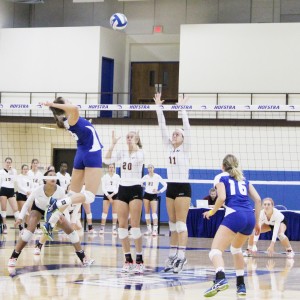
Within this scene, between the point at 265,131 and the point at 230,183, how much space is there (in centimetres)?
1549

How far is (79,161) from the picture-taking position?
9.83 metres

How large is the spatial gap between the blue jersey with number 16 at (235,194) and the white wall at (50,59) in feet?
59.8

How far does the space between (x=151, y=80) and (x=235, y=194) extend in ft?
67.2

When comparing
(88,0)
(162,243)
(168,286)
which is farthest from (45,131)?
(168,286)

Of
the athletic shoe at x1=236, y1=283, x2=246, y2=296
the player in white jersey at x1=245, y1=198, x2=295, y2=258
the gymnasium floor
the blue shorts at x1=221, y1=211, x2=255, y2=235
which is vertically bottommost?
the gymnasium floor

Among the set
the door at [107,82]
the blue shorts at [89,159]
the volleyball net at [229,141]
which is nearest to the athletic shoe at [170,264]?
the blue shorts at [89,159]

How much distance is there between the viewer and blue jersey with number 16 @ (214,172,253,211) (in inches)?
338

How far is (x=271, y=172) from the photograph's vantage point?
23.6 metres

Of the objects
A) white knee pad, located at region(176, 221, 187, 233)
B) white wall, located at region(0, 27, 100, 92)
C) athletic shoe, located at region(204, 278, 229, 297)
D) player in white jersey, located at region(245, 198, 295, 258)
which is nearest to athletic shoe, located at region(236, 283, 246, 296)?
athletic shoe, located at region(204, 278, 229, 297)

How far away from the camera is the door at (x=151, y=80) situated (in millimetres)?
28562

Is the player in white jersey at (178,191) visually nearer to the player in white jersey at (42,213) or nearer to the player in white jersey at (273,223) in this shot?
the player in white jersey at (42,213)

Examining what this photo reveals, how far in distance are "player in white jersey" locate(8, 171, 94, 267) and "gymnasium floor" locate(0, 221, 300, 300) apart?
264 mm

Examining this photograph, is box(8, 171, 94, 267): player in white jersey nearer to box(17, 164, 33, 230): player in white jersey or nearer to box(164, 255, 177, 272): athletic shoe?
box(164, 255, 177, 272): athletic shoe

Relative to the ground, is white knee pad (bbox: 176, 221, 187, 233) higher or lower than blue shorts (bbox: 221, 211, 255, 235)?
lower
